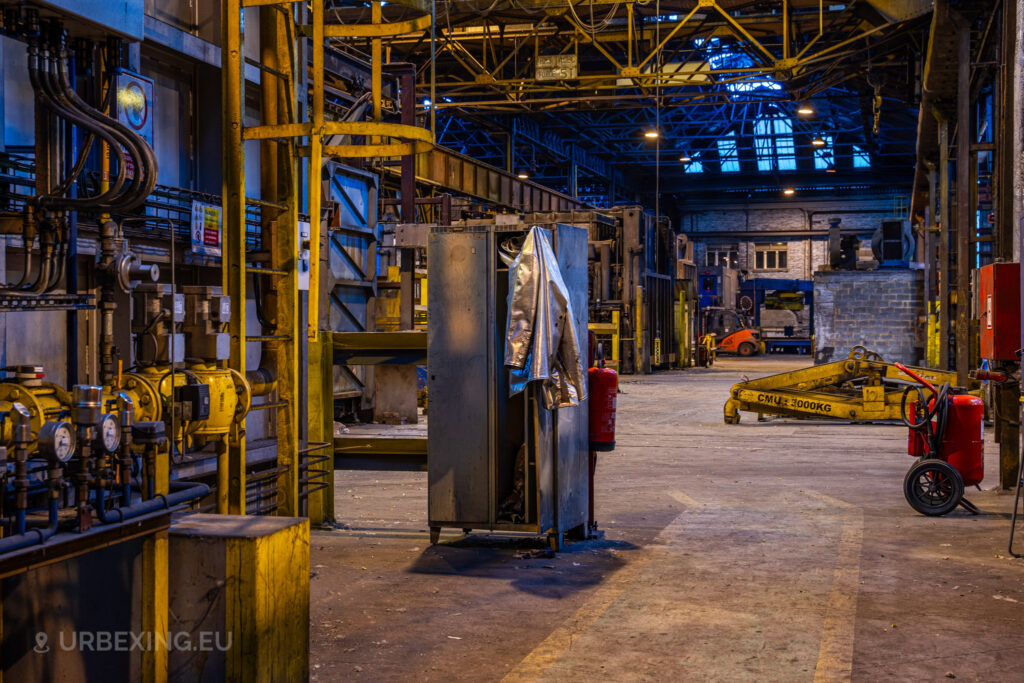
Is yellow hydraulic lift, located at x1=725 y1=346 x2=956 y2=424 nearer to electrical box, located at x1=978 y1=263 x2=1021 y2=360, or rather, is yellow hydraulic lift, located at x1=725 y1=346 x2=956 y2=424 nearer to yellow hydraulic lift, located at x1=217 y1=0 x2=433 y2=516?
electrical box, located at x1=978 y1=263 x2=1021 y2=360

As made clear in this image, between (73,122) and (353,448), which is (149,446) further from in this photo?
(353,448)

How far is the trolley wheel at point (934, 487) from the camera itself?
8.07m

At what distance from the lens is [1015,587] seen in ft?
19.6

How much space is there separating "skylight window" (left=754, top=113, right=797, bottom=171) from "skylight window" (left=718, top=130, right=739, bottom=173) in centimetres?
92

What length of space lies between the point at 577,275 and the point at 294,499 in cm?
247

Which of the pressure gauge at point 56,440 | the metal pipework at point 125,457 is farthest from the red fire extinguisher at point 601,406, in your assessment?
the pressure gauge at point 56,440

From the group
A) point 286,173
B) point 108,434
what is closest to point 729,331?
point 286,173

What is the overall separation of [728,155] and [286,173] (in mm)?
37748

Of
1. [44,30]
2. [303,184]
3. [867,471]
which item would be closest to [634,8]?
[867,471]

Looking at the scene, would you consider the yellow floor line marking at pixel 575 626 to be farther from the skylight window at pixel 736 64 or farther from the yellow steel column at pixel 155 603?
the skylight window at pixel 736 64

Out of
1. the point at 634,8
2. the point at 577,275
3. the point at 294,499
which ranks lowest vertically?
the point at 294,499

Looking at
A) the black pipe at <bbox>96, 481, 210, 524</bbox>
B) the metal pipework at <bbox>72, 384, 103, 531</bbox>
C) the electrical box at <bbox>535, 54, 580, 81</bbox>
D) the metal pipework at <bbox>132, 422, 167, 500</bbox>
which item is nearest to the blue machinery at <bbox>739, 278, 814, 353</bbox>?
the electrical box at <bbox>535, 54, 580, 81</bbox>

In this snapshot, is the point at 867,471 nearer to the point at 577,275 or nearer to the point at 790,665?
the point at 577,275

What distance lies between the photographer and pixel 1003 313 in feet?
25.6
